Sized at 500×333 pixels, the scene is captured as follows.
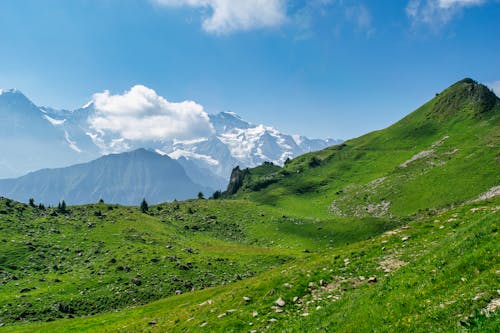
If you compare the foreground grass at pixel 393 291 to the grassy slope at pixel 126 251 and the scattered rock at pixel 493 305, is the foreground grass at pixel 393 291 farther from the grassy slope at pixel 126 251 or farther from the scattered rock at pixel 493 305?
the grassy slope at pixel 126 251

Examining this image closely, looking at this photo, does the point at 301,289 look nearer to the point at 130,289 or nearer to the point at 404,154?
the point at 130,289

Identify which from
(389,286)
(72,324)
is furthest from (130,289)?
(389,286)

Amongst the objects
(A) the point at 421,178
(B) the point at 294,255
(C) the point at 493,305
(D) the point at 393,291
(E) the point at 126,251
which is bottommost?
(B) the point at 294,255

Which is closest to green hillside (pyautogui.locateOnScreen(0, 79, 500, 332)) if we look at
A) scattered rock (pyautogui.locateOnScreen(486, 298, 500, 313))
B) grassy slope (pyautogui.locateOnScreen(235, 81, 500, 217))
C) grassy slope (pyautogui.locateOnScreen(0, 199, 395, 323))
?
scattered rock (pyautogui.locateOnScreen(486, 298, 500, 313))

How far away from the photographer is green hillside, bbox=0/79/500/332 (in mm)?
16266

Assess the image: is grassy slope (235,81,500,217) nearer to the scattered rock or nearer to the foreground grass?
the foreground grass

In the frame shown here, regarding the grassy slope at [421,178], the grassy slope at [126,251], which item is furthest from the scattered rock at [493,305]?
the grassy slope at [421,178]

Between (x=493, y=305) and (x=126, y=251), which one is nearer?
(x=493, y=305)

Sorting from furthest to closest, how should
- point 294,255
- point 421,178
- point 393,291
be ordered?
point 421,178 → point 294,255 → point 393,291

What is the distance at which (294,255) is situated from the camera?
9144 centimetres

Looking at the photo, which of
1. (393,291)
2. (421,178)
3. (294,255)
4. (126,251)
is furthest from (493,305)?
(421,178)

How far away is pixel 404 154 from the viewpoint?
609 feet

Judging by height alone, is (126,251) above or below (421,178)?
above

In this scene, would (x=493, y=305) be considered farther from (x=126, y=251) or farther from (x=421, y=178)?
(x=421, y=178)
